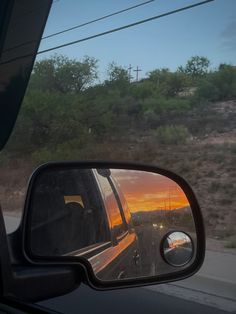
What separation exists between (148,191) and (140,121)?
22.7m

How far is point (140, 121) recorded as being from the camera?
24.7 metres

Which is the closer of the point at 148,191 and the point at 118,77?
the point at 148,191

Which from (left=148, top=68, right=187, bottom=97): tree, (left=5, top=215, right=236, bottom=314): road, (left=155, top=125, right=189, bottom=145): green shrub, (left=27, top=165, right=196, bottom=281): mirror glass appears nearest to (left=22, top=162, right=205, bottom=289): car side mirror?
(left=27, top=165, right=196, bottom=281): mirror glass

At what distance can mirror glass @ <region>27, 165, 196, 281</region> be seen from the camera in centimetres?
179

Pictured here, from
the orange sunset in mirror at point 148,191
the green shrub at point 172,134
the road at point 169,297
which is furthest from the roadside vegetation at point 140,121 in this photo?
the orange sunset in mirror at point 148,191

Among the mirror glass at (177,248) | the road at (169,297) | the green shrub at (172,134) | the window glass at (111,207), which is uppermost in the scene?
the green shrub at (172,134)

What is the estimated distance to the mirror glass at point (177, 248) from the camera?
1.97 meters

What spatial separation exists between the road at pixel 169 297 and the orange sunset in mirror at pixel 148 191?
156cm

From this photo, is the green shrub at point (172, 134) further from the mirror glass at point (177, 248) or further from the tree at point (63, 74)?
the mirror glass at point (177, 248)

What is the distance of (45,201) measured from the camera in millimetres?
1820

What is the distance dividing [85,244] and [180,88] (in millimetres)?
26276

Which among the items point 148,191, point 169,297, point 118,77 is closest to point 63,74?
point 118,77

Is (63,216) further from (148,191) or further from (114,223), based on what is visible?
(148,191)

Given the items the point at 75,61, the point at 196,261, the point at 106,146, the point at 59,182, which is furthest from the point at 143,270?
the point at 75,61
